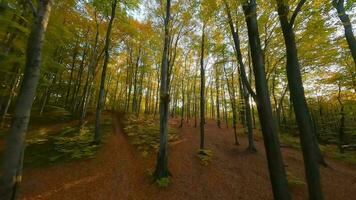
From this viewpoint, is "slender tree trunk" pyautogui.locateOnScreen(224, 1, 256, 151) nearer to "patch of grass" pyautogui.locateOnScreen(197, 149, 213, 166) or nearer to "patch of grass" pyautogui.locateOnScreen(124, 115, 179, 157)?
"patch of grass" pyautogui.locateOnScreen(197, 149, 213, 166)

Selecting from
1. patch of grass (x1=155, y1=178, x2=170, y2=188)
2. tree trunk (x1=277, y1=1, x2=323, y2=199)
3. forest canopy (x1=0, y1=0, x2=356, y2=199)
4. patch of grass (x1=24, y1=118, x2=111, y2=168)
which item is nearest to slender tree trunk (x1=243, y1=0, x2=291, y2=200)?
forest canopy (x1=0, y1=0, x2=356, y2=199)

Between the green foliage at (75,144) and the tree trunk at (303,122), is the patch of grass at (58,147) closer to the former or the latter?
the green foliage at (75,144)

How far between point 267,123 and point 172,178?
4.92 metres

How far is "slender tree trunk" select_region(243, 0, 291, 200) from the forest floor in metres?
3.34

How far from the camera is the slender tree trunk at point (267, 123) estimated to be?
11.7 feet

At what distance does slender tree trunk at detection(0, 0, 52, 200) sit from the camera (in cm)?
245

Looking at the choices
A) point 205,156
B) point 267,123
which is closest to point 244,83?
point 267,123

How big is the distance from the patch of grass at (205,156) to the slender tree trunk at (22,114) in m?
7.66

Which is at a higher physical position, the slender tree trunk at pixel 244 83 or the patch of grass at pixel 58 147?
the slender tree trunk at pixel 244 83

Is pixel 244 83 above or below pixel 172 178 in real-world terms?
above

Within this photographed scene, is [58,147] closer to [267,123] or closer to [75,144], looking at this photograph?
[75,144]

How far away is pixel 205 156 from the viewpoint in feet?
31.8

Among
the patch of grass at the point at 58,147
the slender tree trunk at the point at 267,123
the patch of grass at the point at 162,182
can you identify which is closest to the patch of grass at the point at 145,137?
the patch of grass at the point at 58,147

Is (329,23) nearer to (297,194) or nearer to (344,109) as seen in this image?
(297,194)
